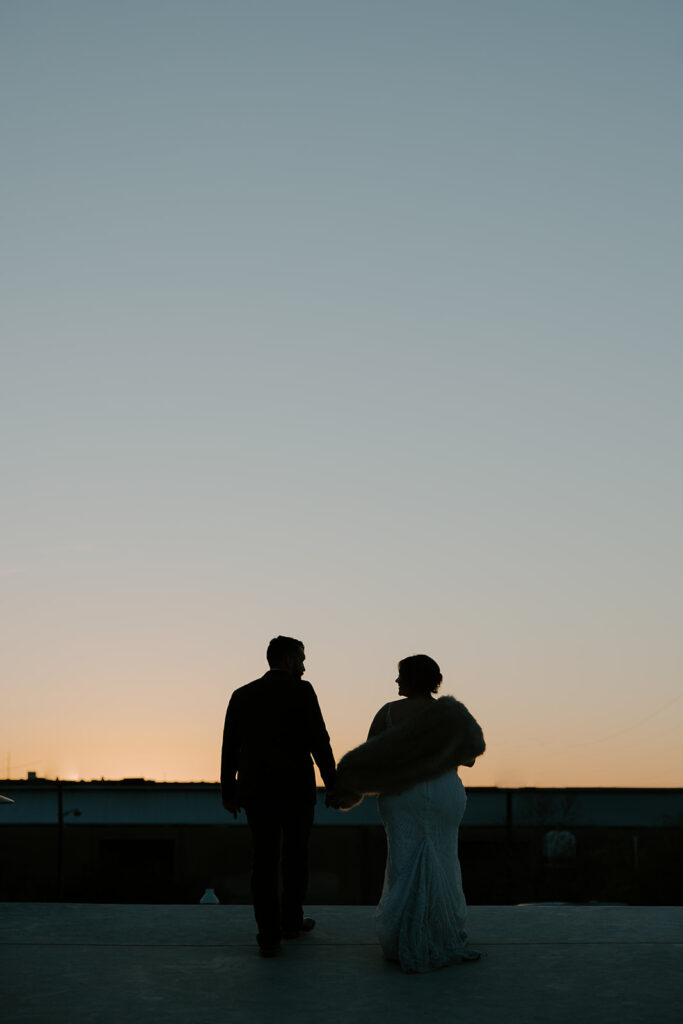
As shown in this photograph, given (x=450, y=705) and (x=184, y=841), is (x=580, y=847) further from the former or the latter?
(x=450, y=705)

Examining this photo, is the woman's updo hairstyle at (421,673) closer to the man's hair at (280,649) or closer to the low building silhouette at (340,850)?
the man's hair at (280,649)

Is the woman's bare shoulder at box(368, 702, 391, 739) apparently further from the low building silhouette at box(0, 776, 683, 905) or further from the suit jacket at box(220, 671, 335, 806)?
the low building silhouette at box(0, 776, 683, 905)

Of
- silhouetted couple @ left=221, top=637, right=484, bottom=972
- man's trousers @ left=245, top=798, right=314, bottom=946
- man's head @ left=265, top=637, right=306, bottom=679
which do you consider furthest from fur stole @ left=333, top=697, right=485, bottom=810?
man's head @ left=265, top=637, right=306, bottom=679

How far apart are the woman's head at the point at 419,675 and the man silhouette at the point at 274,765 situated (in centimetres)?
63

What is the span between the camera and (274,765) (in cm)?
673

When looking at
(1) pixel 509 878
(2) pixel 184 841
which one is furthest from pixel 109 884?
(1) pixel 509 878

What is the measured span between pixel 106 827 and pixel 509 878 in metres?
38.4

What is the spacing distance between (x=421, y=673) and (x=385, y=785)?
0.63m

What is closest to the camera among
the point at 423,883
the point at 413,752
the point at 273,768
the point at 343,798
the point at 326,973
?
the point at 326,973

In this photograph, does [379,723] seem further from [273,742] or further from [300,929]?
[300,929]

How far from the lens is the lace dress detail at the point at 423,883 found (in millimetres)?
6203

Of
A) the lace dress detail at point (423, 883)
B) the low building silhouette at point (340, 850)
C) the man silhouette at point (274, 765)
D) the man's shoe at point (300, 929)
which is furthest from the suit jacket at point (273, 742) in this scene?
the low building silhouette at point (340, 850)

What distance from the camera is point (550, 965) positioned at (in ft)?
20.6

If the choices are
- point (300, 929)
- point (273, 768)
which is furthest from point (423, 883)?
point (300, 929)
